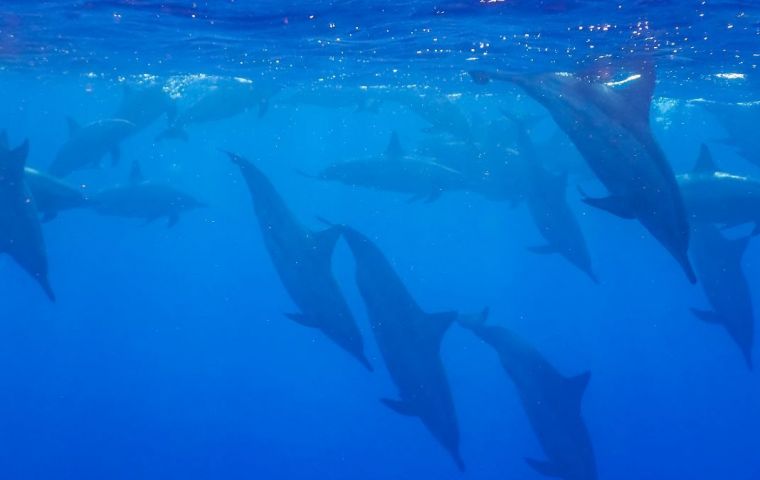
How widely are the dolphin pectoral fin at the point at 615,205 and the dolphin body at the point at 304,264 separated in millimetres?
5146

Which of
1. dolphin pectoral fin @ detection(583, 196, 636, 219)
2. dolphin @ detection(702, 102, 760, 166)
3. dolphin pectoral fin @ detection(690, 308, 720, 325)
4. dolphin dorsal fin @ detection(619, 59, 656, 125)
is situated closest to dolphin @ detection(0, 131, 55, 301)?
dolphin pectoral fin @ detection(583, 196, 636, 219)

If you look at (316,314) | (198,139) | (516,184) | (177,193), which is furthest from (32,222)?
(198,139)

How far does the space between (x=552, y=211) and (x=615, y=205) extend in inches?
352

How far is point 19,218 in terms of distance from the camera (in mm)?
10055

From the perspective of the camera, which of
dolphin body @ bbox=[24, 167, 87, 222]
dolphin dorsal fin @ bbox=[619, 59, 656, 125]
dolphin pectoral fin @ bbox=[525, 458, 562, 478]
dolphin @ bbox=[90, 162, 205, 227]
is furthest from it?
dolphin @ bbox=[90, 162, 205, 227]

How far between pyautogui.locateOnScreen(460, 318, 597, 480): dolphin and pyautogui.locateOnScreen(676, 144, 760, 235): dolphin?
4.55 m

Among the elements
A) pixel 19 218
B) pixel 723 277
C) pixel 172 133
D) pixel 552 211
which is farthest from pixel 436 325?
pixel 172 133

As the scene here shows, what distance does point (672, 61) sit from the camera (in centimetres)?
1980

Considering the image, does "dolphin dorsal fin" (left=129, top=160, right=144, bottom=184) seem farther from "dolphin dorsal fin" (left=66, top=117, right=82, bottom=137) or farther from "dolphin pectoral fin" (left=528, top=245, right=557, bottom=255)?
"dolphin pectoral fin" (left=528, top=245, right=557, bottom=255)

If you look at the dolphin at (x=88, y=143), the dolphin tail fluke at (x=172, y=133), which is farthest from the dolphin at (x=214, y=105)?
the dolphin at (x=88, y=143)

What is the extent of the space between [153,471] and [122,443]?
2.25 m

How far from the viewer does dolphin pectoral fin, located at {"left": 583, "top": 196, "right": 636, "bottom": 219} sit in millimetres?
5418

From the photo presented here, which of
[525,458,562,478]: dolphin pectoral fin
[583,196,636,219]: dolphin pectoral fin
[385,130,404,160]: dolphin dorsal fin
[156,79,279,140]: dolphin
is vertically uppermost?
[583,196,636,219]: dolphin pectoral fin

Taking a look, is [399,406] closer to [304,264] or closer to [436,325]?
[436,325]
